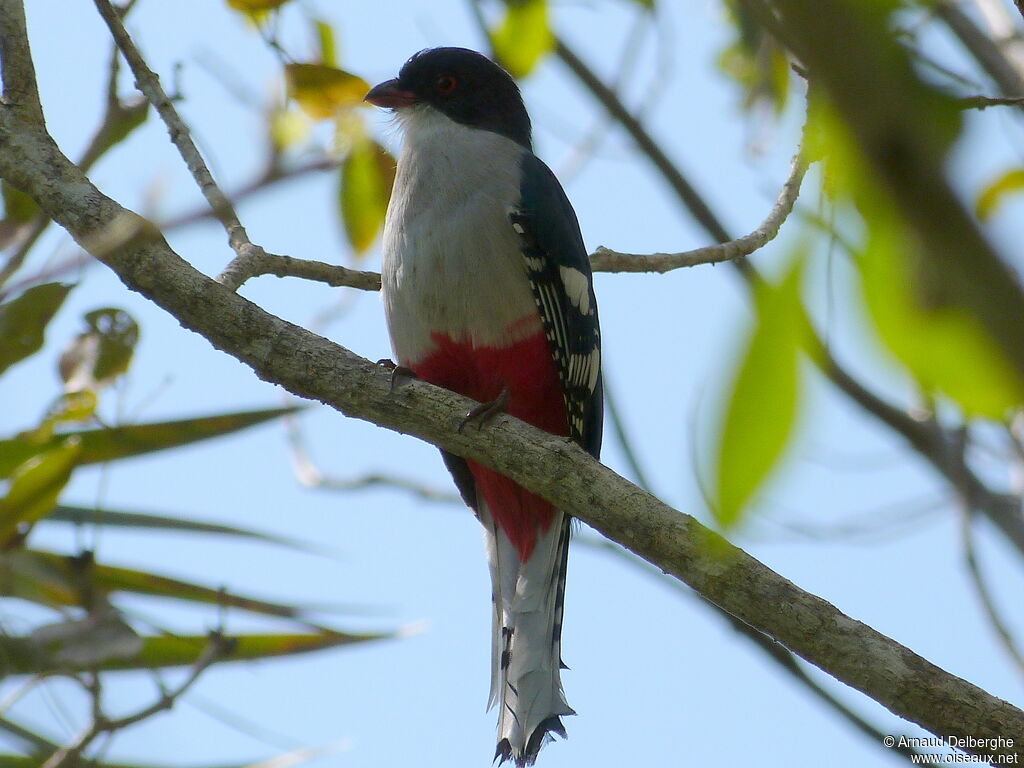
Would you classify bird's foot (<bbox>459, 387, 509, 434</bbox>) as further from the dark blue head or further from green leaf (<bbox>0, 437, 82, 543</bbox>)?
the dark blue head

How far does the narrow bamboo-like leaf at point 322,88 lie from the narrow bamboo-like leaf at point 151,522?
2.04m

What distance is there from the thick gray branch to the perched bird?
697 millimetres

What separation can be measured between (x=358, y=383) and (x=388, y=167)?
121 cm

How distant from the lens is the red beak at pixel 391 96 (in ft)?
16.5

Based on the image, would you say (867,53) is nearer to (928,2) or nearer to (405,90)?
(928,2)

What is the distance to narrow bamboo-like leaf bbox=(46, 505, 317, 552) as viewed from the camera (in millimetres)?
4789

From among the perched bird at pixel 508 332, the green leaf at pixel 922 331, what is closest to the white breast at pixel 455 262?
the perched bird at pixel 508 332

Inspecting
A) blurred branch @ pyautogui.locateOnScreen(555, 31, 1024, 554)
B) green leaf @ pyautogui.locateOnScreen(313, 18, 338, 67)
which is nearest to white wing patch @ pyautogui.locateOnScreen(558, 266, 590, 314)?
blurred branch @ pyautogui.locateOnScreen(555, 31, 1024, 554)

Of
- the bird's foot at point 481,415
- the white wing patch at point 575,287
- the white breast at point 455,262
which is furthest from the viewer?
the white wing patch at point 575,287

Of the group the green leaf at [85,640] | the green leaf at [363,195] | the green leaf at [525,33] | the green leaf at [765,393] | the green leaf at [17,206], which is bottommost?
the green leaf at [765,393]

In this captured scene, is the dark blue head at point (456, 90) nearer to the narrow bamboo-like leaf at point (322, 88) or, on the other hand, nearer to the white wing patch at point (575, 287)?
the white wing patch at point (575, 287)

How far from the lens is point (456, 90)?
16.7 ft

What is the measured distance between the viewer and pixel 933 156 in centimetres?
59

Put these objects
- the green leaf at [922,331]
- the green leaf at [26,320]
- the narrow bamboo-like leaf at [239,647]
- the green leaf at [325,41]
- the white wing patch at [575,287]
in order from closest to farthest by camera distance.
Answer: the green leaf at [922,331] → the green leaf at [26,320] → the green leaf at [325,41] → the white wing patch at [575,287] → the narrow bamboo-like leaf at [239,647]
